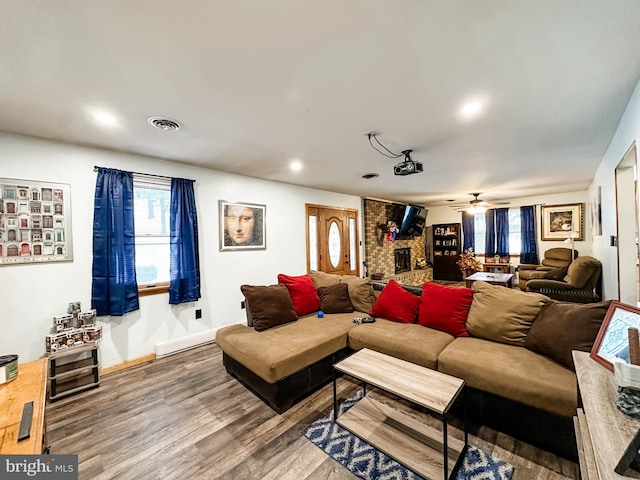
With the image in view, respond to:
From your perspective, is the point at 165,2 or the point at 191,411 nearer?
the point at 165,2

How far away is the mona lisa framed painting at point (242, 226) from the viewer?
3.85m

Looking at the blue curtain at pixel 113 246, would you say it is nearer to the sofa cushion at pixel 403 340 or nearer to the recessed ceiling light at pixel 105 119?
the recessed ceiling light at pixel 105 119

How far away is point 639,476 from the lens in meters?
0.75

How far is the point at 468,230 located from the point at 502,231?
0.84 metres

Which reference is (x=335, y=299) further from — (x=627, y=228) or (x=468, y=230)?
(x=468, y=230)

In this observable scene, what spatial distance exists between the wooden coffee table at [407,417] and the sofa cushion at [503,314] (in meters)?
0.75

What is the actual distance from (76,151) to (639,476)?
421 centimetres

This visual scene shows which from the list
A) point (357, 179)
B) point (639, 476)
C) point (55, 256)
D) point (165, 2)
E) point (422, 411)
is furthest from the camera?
point (357, 179)

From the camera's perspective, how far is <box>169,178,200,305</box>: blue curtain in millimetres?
3303

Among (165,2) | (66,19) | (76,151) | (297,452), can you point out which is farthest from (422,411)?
(76,151)

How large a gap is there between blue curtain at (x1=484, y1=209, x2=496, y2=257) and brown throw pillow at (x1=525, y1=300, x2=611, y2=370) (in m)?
6.10

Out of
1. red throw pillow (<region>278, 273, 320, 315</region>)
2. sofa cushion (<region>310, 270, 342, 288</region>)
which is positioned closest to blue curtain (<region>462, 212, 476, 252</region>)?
sofa cushion (<region>310, 270, 342, 288</region>)

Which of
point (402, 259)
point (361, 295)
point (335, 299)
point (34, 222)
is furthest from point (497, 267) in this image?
point (34, 222)

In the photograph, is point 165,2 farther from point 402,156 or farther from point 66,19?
point 402,156
